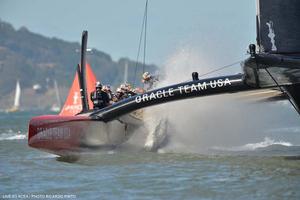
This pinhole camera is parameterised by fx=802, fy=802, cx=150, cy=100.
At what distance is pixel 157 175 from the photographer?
347 inches

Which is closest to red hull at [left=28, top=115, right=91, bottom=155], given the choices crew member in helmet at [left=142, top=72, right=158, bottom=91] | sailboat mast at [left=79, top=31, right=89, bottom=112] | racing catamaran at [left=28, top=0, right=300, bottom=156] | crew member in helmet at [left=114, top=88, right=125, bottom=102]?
racing catamaran at [left=28, top=0, right=300, bottom=156]

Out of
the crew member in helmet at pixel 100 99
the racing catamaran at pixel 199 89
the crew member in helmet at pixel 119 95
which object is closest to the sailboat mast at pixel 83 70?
the racing catamaran at pixel 199 89

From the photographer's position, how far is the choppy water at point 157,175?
761cm

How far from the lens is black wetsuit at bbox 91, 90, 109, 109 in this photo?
455 inches

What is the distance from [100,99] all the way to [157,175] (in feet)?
9.86

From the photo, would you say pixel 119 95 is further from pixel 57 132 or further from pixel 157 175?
pixel 157 175

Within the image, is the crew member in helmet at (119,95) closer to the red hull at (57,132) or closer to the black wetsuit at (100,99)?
the black wetsuit at (100,99)

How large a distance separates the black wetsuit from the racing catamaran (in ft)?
0.59

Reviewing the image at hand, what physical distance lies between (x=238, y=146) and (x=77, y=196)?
5.74 m

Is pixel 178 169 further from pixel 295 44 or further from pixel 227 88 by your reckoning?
pixel 295 44

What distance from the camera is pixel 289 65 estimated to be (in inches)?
331

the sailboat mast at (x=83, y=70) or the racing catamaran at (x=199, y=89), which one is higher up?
the sailboat mast at (x=83, y=70)

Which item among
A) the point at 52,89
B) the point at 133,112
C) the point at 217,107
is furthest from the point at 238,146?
the point at 52,89

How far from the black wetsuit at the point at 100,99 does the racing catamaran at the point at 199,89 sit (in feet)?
0.59
